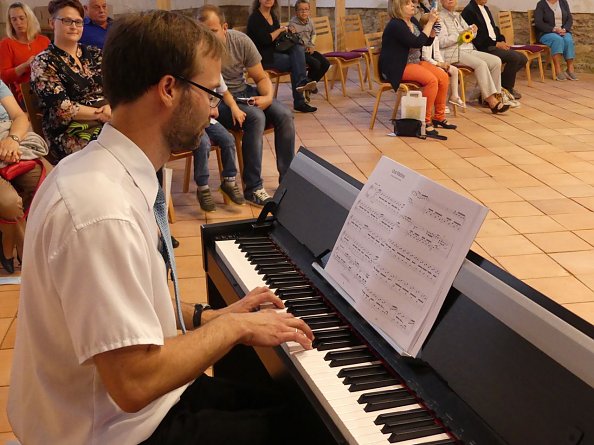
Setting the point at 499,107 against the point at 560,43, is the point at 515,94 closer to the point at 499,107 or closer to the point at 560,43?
the point at 499,107

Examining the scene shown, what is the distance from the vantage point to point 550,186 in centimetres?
491

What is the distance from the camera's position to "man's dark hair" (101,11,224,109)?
1267 mm

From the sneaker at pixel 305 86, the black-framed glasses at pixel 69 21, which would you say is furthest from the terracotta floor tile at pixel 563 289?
the sneaker at pixel 305 86

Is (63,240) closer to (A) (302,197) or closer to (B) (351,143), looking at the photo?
(A) (302,197)

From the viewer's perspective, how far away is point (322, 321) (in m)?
1.56

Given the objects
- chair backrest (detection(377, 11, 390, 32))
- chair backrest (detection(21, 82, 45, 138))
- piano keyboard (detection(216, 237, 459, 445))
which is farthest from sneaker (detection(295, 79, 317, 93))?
piano keyboard (detection(216, 237, 459, 445))

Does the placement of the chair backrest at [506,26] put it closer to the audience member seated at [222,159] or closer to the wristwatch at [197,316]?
the audience member seated at [222,159]

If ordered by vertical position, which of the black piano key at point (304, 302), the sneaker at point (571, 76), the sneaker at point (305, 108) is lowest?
the sneaker at point (305, 108)

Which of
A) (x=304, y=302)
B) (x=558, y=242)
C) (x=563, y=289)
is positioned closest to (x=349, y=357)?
(x=304, y=302)

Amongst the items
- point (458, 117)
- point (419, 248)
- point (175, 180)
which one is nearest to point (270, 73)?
point (458, 117)

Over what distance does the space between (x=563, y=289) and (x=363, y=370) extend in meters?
2.26

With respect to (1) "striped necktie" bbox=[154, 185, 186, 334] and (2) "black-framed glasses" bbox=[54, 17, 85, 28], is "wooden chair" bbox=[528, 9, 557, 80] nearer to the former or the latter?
(2) "black-framed glasses" bbox=[54, 17, 85, 28]

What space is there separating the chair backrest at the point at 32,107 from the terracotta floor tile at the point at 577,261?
2951 mm

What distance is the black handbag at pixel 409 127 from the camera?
247 inches
